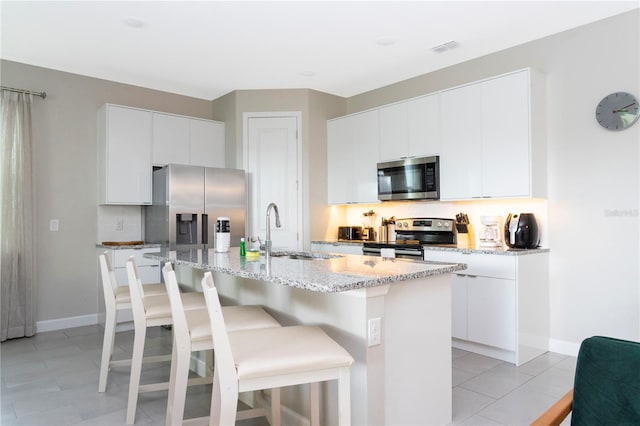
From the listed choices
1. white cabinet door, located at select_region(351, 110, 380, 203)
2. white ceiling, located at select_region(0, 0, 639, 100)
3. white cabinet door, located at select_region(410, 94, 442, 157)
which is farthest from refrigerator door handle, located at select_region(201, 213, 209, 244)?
white cabinet door, located at select_region(410, 94, 442, 157)

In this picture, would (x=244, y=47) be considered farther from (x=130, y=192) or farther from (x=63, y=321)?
(x=63, y=321)

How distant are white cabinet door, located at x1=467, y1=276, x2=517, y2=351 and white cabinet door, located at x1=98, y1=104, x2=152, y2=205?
3.63 meters

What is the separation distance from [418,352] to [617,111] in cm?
266

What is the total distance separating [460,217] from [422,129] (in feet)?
3.16

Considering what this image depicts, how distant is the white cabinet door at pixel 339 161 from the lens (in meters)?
5.29

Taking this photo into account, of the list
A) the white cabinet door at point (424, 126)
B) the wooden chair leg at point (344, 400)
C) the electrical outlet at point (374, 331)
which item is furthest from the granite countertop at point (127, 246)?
the wooden chair leg at point (344, 400)

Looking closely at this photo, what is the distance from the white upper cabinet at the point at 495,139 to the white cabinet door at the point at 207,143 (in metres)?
2.85

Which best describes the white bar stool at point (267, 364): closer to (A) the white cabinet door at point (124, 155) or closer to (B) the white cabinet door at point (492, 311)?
(B) the white cabinet door at point (492, 311)

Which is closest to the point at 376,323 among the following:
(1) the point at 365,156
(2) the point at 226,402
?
(2) the point at 226,402

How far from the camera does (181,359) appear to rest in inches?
81.6

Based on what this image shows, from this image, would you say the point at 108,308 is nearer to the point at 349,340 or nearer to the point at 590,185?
the point at 349,340

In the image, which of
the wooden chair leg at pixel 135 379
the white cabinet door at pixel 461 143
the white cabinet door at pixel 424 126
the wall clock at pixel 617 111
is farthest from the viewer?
the white cabinet door at pixel 424 126

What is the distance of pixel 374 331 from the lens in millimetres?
1865

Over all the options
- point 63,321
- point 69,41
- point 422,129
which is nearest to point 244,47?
point 69,41
